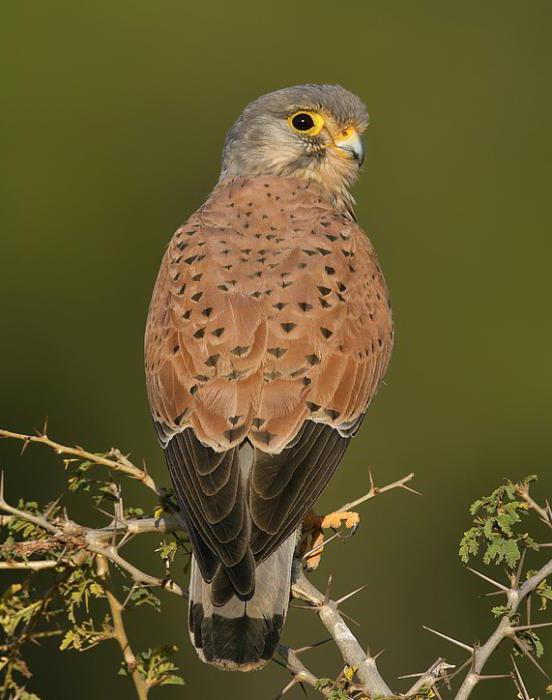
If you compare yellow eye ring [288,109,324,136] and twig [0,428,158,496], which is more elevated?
yellow eye ring [288,109,324,136]

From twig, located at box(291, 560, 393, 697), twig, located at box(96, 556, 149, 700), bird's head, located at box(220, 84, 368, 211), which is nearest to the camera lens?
twig, located at box(96, 556, 149, 700)

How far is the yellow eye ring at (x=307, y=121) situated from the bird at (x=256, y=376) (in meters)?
0.31

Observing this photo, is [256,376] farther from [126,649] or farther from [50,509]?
[126,649]

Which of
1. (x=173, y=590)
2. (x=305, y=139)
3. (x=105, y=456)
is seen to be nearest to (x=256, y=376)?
(x=105, y=456)

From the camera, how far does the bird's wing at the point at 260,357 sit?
3.67 meters

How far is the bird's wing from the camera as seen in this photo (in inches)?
145

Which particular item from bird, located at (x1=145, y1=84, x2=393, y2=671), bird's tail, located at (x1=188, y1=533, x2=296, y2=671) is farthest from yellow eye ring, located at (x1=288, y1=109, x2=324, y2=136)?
Answer: bird's tail, located at (x1=188, y1=533, x2=296, y2=671)

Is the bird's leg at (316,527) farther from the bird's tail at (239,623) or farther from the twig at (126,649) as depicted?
the twig at (126,649)

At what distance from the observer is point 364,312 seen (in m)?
4.39

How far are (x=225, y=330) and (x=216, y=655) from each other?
3.20ft

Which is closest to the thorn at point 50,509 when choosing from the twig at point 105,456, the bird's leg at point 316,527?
the twig at point 105,456

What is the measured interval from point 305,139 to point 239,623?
7.49 feet

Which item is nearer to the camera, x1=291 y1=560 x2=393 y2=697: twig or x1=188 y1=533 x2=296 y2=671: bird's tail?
x1=291 y1=560 x2=393 y2=697: twig

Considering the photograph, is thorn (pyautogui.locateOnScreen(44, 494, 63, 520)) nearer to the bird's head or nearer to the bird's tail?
the bird's tail
